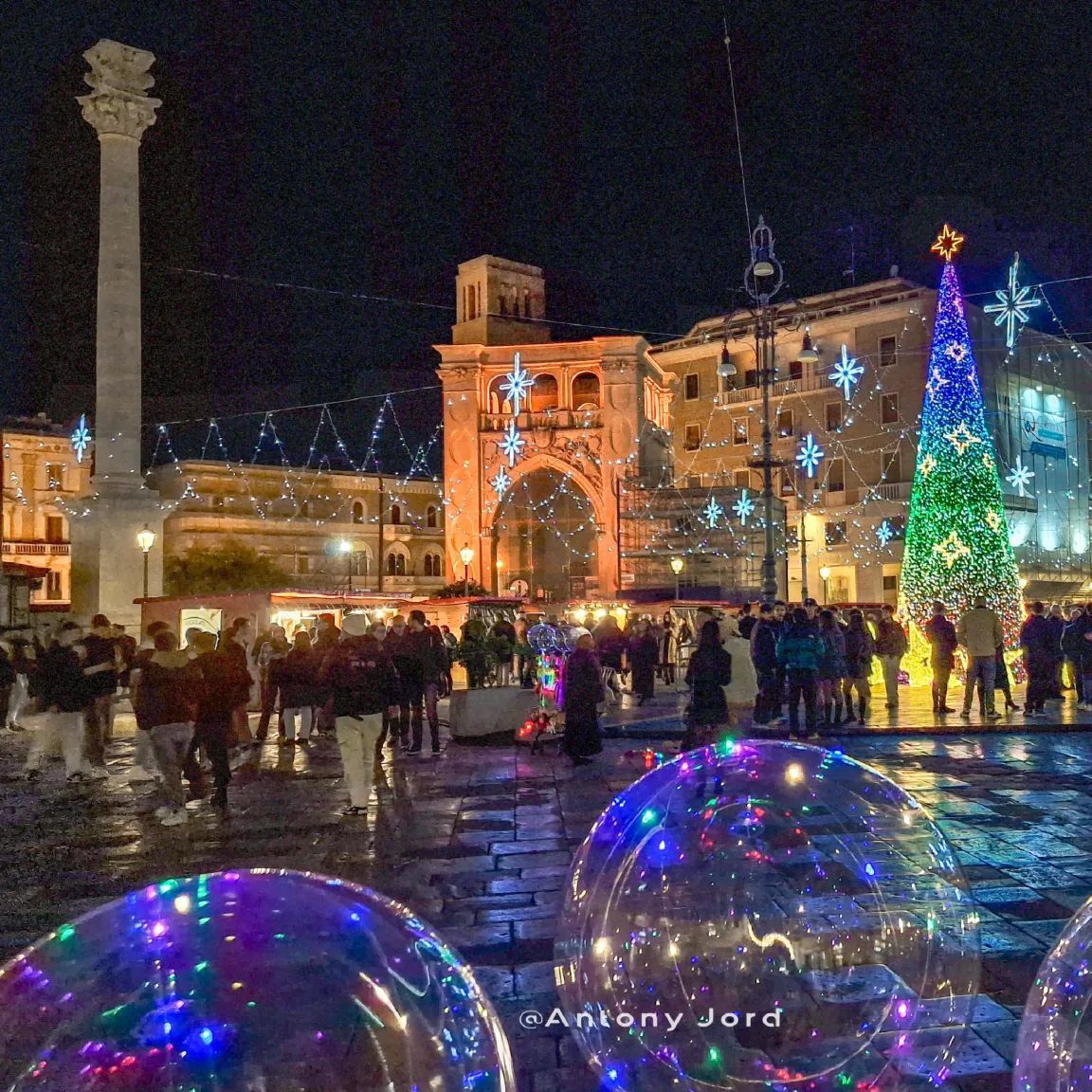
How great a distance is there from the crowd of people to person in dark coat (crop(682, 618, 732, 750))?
280 cm

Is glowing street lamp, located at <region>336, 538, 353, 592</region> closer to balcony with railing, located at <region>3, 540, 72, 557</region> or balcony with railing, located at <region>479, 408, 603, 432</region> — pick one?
balcony with railing, located at <region>479, 408, 603, 432</region>

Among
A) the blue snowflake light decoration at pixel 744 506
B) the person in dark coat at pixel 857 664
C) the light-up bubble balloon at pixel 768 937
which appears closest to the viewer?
the light-up bubble balloon at pixel 768 937

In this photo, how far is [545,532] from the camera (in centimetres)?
5081

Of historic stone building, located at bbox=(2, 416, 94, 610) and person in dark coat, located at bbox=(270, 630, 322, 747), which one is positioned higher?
historic stone building, located at bbox=(2, 416, 94, 610)

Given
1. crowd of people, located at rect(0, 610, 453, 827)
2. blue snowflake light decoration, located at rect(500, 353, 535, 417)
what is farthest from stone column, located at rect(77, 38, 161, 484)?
blue snowflake light decoration, located at rect(500, 353, 535, 417)

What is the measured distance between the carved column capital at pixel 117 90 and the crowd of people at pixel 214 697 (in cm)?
1397

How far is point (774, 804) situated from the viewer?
290cm

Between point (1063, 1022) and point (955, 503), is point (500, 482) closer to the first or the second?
point (955, 503)

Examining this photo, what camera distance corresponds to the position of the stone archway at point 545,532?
163 ft

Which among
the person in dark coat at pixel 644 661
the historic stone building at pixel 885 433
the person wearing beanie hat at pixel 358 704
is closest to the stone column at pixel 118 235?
the person in dark coat at pixel 644 661

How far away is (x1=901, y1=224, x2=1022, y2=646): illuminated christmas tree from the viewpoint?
66.1 ft

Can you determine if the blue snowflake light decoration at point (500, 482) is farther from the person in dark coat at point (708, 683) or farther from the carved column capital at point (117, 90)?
the person in dark coat at point (708, 683)

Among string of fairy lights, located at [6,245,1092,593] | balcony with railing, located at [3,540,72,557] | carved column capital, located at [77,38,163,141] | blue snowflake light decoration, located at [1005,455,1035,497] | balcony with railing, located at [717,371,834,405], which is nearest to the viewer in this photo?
carved column capital, located at [77,38,163,141]

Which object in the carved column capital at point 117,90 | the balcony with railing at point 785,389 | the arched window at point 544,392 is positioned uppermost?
the carved column capital at point 117,90
